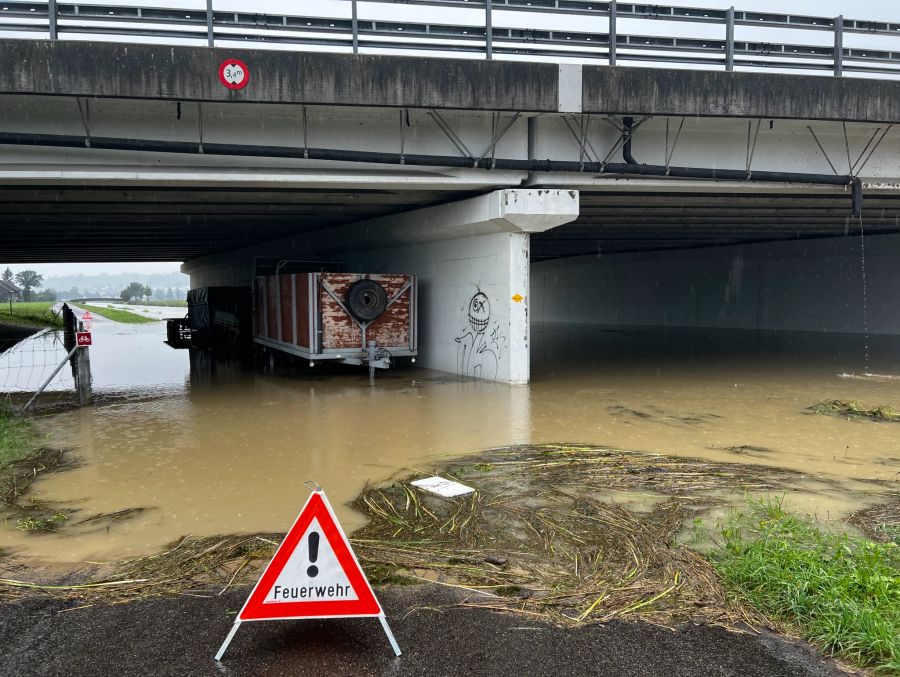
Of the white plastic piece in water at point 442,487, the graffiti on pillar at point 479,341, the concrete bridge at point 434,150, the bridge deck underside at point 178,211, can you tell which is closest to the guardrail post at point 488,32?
the concrete bridge at point 434,150

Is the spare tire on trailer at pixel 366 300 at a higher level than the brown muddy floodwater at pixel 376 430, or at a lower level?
higher

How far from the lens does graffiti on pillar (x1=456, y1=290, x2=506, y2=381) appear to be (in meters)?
15.8

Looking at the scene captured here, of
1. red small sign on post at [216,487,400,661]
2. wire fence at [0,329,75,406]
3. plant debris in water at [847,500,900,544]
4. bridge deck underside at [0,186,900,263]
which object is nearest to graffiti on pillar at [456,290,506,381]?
bridge deck underside at [0,186,900,263]

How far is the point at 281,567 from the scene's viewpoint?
162 inches

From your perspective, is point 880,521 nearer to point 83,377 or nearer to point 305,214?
point 83,377

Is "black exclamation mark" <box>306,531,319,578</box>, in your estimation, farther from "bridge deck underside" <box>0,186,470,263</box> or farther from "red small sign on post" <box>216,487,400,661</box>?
"bridge deck underside" <box>0,186,470,263</box>

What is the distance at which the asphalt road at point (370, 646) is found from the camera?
12.9ft

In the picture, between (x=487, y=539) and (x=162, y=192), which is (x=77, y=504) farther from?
(x=162, y=192)

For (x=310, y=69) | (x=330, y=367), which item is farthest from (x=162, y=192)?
(x=330, y=367)

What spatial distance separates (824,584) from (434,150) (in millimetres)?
10819

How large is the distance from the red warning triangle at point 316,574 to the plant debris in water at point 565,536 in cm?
100

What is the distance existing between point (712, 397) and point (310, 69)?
9.91 m

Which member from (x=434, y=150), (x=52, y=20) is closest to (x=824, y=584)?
(x=434, y=150)

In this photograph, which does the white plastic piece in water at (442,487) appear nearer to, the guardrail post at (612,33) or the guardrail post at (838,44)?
the guardrail post at (612,33)
